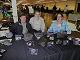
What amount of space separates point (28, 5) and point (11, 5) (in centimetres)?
103

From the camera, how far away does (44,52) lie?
2.10 meters

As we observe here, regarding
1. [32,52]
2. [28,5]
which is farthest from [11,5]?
[32,52]

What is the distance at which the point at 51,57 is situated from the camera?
2.09 meters

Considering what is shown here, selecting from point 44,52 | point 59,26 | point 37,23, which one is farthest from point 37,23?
point 44,52

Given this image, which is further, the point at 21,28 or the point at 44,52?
the point at 21,28

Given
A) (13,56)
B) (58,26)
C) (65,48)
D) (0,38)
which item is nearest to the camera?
(13,56)

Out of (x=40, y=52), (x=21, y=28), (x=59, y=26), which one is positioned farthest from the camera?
(x=59, y=26)

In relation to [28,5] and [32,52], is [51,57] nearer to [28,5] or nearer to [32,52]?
[32,52]

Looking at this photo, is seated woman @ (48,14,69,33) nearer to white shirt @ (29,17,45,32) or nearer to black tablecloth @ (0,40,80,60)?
white shirt @ (29,17,45,32)

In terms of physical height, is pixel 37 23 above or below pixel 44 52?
above

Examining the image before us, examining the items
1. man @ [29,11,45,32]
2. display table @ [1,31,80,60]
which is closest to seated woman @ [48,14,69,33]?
man @ [29,11,45,32]

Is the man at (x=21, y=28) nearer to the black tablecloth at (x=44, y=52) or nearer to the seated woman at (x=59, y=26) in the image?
the black tablecloth at (x=44, y=52)

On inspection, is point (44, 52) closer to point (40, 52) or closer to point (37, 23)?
point (40, 52)

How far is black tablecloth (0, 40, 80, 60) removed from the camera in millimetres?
2031
